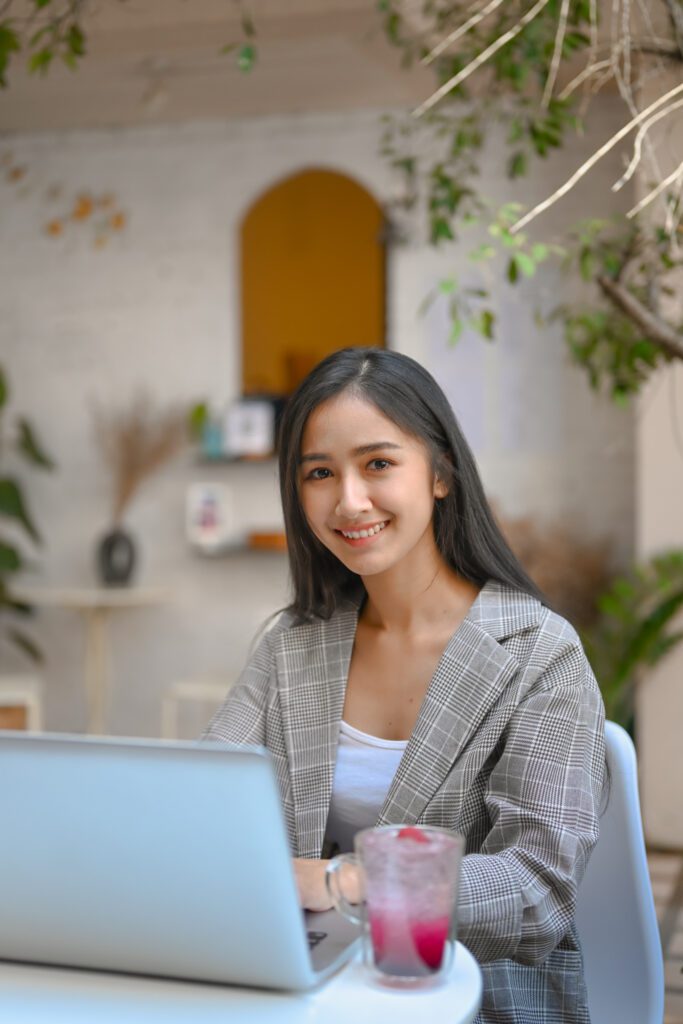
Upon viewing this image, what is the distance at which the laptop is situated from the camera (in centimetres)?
87

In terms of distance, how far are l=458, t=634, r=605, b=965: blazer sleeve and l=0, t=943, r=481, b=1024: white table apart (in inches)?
10.1

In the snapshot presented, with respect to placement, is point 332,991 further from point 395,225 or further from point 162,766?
point 395,225

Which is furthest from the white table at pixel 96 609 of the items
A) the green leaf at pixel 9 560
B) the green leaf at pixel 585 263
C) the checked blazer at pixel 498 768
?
the checked blazer at pixel 498 768

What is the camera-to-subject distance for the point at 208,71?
5102 mm

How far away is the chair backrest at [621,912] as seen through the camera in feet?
4.61

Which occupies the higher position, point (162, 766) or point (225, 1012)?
point (162, 766)

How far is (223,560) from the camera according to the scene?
5703 millimetres

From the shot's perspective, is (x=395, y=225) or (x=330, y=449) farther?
(x=395, y=225)

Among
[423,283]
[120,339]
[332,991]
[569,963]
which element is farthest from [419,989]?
[120,339]

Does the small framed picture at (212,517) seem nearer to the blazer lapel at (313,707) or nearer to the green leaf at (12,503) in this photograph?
the green leaf at (12,503)

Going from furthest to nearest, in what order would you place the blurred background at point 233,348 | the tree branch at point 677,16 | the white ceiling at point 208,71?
the blurred background at point 233,348
the white ceiling at point 208,71
the tree branch at point 677,16

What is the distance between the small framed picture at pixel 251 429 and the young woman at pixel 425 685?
12.4 ft

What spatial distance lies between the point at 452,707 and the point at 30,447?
15.0 feet

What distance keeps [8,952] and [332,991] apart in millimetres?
259
